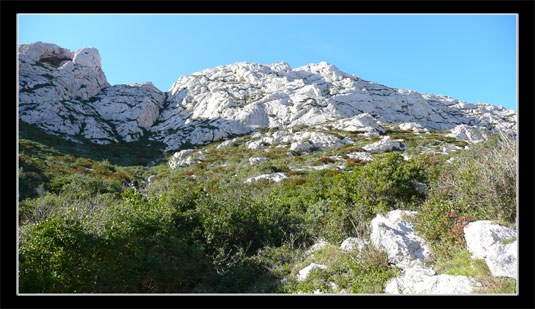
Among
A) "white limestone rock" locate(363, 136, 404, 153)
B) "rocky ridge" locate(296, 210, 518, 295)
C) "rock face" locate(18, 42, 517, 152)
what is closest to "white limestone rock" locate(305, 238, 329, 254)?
"rocky ridge" locate(296, 210, 518, 295)

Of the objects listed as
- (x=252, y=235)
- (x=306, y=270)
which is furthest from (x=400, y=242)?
(x=252, y=235)

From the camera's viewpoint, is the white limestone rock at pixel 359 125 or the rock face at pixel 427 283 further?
the white limestone rock at pixel 359 125

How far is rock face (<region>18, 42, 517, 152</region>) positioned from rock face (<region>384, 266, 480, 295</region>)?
101ft

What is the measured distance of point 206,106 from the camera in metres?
59.0

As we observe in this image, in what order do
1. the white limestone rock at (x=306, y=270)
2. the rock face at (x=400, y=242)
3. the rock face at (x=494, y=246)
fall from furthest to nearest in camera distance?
the white limestone rock at (x=306, y=270), the rock face at (x=400, y=242), the rock face at (x=494, y=246)

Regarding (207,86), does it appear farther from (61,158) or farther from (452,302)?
(452,302)

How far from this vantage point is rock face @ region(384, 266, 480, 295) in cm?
348

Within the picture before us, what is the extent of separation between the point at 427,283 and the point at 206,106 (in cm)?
5928

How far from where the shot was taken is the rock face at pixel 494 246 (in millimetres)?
3443

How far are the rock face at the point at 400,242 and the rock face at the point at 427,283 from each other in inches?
16.2

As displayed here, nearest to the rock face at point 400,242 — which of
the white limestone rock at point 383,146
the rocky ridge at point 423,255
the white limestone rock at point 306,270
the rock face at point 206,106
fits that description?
the rocky ridge at point 423,255

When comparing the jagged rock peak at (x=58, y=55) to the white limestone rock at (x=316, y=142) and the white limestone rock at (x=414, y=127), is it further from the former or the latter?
the white limestone rock at (x=414, y=127)

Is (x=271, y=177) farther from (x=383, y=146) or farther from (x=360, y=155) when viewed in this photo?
(x=383, y=146)

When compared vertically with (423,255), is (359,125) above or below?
above
